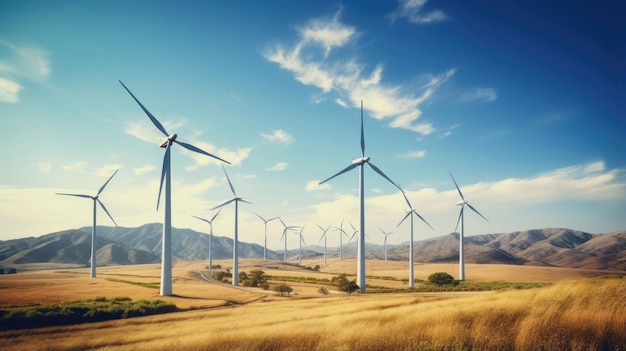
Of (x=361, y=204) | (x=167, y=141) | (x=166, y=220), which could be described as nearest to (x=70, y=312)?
(x=166, y=220)

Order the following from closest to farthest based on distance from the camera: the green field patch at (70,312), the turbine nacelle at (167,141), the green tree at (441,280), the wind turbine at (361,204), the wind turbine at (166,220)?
1. the green field patch at (70,312)
2. the wind turbine at (166,220)
3. the turbine nacelle at (167,141)
4. the wind turbine at (361,204)
5. the green tree at (441,280)

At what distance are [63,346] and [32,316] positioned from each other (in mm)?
16255

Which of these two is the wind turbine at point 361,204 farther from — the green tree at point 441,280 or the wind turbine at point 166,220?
the green tree at point 441,280

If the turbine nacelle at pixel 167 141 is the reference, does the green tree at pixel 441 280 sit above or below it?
below

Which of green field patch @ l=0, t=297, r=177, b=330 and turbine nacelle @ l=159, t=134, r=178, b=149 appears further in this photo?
turbine nacelle @ l=159, t=134, r=178, b=149

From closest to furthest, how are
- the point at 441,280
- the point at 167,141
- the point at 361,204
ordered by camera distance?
the point at 167,141
the point at 361,204
the point at 441,280

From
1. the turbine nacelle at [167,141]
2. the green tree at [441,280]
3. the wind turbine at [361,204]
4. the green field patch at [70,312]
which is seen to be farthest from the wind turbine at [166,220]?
the green tree at [441,280]

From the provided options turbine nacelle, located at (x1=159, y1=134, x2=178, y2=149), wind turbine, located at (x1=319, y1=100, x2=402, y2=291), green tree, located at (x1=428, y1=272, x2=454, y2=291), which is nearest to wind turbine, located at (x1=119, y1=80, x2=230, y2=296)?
turbine nacelle, located at (x1=159, y1=134, x2=178, y2=149)

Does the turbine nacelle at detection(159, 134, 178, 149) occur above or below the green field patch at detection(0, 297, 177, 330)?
above

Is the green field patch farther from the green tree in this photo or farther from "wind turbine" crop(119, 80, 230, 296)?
the green tree

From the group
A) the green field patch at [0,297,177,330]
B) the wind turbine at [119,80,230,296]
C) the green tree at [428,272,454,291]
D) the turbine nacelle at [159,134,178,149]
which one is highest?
the turbine nacelle at [159,134,178,149]

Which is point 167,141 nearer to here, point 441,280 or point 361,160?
point 361,160

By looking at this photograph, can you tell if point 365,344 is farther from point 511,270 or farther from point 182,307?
point 511,270

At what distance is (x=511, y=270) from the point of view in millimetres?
135250
